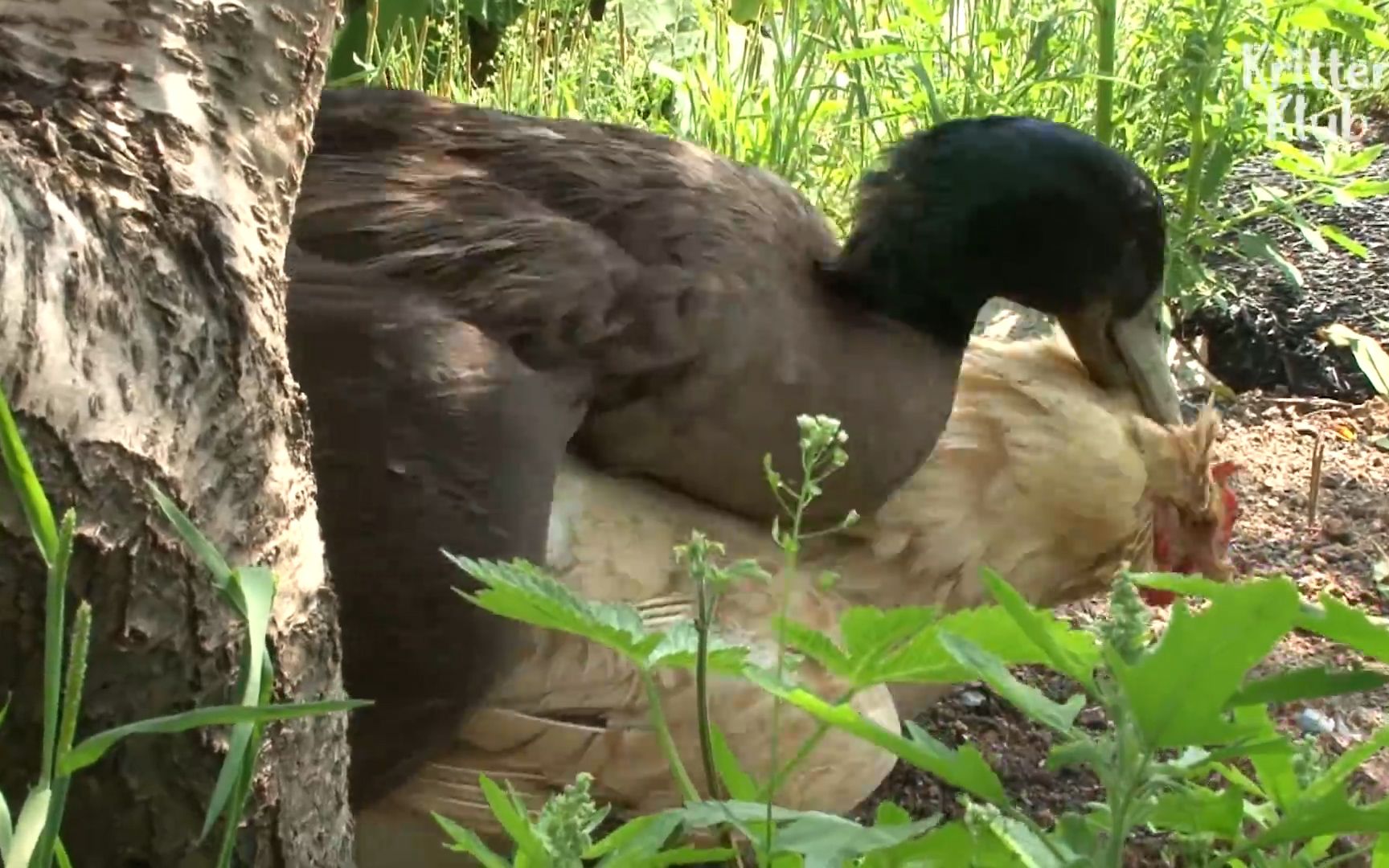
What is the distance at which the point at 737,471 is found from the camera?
129 centimetres

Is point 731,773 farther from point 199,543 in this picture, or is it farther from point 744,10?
point 744,10

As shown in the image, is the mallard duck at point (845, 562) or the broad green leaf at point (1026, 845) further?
the mallard duck at point (845, 562)

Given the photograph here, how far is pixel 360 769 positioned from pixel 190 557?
21.2 inches

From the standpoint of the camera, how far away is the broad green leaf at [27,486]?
0.46 m

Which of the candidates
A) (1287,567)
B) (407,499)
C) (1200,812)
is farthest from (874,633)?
(1287,567)

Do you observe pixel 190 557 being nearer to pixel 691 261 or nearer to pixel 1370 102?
pixel 691 261

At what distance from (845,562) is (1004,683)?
0.95 m

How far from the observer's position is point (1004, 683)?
48cm

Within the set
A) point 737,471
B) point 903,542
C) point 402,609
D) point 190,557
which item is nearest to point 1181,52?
point 903,542

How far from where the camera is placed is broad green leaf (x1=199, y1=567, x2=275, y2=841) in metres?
0.51

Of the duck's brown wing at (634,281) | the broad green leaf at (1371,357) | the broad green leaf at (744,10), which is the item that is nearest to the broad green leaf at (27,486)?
the duck's brown wing at (634,281)

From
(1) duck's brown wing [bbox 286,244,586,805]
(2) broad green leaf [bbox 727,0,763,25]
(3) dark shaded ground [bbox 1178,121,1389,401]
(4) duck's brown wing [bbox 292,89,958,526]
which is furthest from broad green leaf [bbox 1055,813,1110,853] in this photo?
(3) dark shaded ground [bbox 1178,121,1389,401]

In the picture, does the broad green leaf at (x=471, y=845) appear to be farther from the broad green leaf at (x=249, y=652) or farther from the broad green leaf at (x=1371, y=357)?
the broad green leaf at (x=1371, y=357)

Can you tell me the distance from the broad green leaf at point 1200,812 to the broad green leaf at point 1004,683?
7 centimetres
